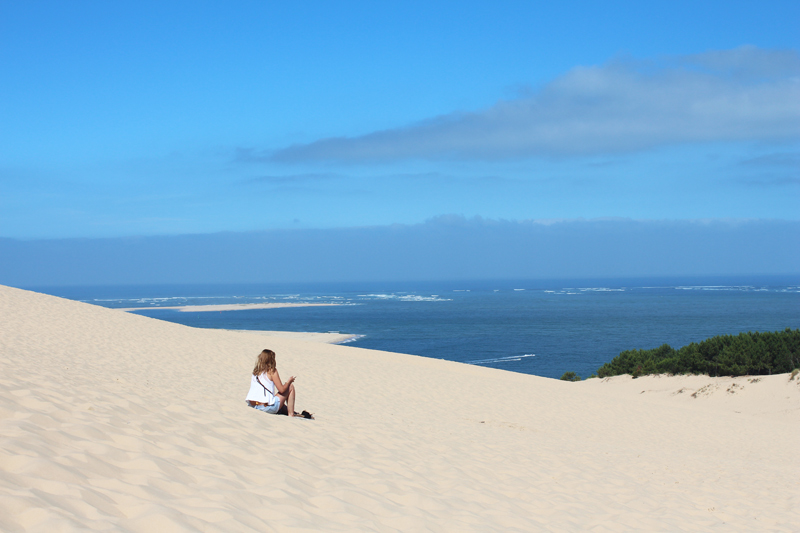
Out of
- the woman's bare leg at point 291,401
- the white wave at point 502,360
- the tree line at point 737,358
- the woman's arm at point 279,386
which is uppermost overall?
the woman's arm at point 279,386

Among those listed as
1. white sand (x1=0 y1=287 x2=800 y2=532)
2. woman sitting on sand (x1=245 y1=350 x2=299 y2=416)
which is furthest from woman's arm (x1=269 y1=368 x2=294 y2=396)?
white sand (x1=0 y1=287 x2=800 y2=532)

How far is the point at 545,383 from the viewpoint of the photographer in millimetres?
20422

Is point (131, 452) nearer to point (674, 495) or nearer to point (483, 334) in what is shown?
point (674, 495)

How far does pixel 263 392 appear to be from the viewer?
834cm

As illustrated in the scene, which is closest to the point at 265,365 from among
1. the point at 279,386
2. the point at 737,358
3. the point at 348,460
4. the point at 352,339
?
the point at 279,386

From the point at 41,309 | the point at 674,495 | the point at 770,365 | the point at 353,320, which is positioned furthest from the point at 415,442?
the point at 353,320

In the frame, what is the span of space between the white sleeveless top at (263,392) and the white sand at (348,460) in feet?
1.26

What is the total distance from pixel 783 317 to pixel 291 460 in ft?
271

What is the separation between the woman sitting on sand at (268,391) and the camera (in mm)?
8242

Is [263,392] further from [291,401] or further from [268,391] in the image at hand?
[291,401]

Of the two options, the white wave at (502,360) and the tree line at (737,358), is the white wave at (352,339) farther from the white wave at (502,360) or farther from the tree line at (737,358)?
the tree line at (737,358)

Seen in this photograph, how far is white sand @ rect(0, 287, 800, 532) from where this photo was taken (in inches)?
148

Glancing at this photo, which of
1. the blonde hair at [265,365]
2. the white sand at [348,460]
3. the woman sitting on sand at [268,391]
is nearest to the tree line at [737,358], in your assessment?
the white sand at [348,460]

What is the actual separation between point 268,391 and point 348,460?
273 cm
